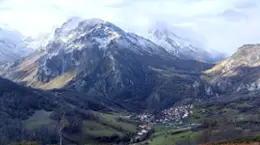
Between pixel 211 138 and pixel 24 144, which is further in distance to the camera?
pixel 211 138

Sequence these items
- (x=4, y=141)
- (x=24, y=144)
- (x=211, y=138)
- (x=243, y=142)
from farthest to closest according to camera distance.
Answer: (x=4, y=141) → (x=211, y=138) → (x=24, y=144) → (x=243, y=142)

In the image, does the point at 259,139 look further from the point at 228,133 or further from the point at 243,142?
the point at 228,133

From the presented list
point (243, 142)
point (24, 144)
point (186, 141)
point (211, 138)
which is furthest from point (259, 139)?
point (186, 141)

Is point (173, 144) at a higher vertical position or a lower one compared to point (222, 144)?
lower

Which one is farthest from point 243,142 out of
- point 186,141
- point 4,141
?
point 4,141

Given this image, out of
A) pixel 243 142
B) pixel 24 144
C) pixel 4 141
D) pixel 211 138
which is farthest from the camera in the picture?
pixel 4 141

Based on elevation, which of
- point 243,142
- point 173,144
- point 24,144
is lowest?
point 173,144

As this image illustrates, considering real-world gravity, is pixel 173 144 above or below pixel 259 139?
below

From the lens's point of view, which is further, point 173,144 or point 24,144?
point 173,144

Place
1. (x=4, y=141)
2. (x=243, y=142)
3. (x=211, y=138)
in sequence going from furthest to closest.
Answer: (x=4, y=141) → (x=211, y=138) → (x=243, y=142)
